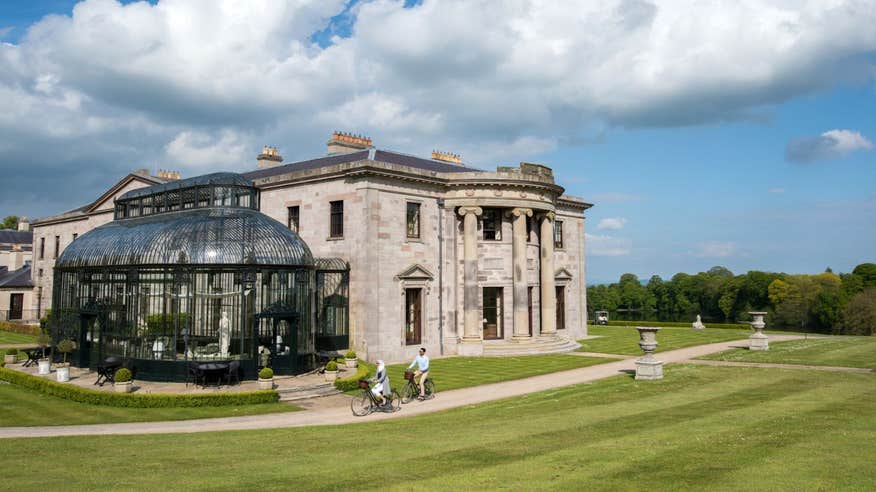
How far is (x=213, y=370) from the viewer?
2248 cm

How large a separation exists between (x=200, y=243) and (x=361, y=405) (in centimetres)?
957

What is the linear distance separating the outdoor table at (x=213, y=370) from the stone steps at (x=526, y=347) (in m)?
15.8

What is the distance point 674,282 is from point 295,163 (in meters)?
135

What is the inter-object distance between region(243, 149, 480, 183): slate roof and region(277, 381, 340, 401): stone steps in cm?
1669

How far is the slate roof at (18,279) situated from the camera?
6075 centimetres

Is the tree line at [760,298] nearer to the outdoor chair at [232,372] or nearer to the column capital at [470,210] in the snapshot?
the column capital at [470,210]

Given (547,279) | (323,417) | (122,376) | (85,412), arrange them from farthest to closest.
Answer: (547,279) → (122,376) → (85,412) → (323,417)

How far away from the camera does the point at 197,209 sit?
28.4 meters

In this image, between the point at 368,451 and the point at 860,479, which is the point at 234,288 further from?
the point at 860,479

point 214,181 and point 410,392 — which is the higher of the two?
point 214,181

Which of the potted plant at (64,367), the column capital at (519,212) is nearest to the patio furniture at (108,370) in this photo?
the potted plant at (64,367)

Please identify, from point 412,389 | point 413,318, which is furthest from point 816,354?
point 412,389

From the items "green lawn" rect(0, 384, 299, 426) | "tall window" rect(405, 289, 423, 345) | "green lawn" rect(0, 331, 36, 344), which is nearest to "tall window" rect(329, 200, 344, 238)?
Answer: "tall window" rect(405, 289, 423, 345)

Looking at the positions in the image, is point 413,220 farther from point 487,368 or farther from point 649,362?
point 649,362
